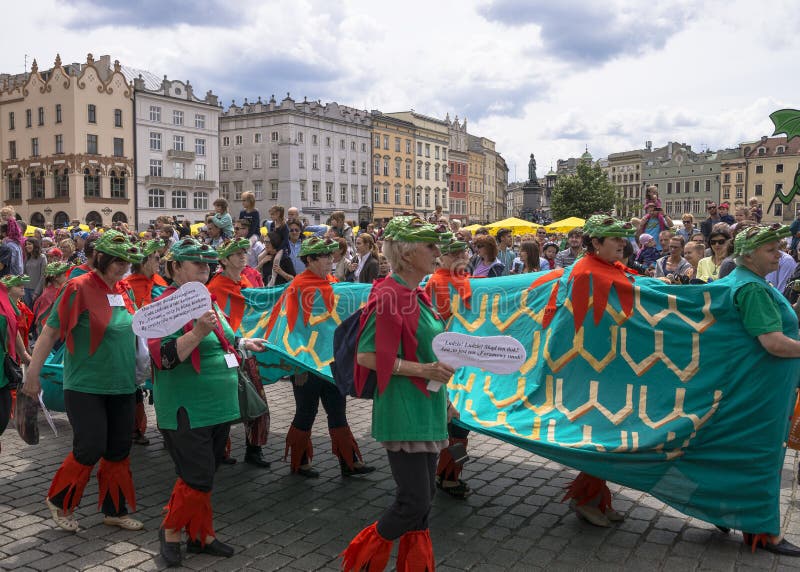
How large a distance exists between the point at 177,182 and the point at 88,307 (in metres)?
57.4

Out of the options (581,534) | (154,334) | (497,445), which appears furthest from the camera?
(497,445)

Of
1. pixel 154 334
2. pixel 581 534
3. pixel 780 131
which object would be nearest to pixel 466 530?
pixel 581 534

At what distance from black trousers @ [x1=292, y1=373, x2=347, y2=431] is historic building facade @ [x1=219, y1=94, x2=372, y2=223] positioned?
63155 millimetres

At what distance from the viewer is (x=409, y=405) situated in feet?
11.8

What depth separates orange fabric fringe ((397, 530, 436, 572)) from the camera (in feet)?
11.9

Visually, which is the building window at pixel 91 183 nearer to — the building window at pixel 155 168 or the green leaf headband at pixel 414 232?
the building window at pixel 155 168

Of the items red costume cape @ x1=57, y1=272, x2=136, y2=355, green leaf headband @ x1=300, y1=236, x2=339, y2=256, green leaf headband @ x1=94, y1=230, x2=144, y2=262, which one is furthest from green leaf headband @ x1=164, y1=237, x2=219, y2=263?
green leaf headband @ x1=300, y1=236, x2=339, y2=256

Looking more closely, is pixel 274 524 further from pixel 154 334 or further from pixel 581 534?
pixel 581 534

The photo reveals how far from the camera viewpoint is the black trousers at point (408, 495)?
11.8 feet

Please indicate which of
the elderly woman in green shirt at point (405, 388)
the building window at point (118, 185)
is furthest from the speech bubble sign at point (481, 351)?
the building window at point (118, 185)

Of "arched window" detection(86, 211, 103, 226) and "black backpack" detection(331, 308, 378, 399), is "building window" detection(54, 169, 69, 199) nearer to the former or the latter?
"arched window" detection(86, 211, 103, 226)

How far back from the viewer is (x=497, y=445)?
698 cm

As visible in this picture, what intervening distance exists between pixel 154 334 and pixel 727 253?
266 inches

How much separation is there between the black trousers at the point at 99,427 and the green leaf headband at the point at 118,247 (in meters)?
0.97
